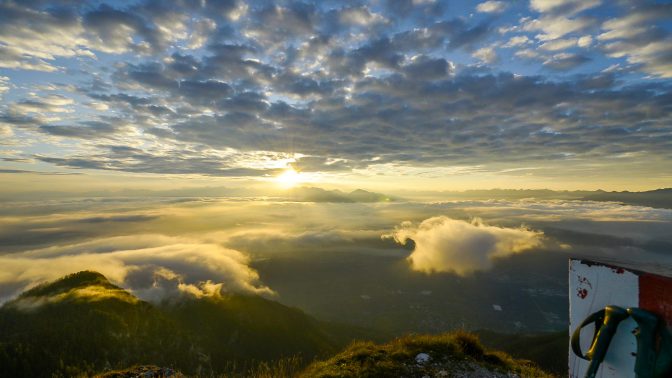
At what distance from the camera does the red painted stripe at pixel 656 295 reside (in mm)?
2936

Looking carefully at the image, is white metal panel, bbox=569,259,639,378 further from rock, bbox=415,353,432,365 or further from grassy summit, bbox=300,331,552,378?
rock, bbox=415,353,432,365

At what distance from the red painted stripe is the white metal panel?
0.06 m

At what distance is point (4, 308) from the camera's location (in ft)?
630

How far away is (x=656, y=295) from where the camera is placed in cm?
301

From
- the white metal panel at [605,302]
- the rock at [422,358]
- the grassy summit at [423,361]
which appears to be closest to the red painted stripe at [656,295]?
the white metal panel at [605,302]

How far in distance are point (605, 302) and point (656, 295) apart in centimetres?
54

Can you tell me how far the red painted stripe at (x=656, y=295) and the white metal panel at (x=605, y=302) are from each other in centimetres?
6

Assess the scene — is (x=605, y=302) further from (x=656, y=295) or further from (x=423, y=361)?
(x=423, y=361)

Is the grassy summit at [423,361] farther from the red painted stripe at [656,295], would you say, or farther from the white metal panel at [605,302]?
the red painted stripe at [656,295]

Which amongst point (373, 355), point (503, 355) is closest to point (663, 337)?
point (373, 355)

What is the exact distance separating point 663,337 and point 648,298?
1.12 feet

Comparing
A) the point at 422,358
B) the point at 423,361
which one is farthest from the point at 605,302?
the point at 422,358

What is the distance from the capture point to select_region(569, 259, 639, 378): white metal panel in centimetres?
314

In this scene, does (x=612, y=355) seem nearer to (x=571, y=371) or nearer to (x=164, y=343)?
(x=571, y=371)
